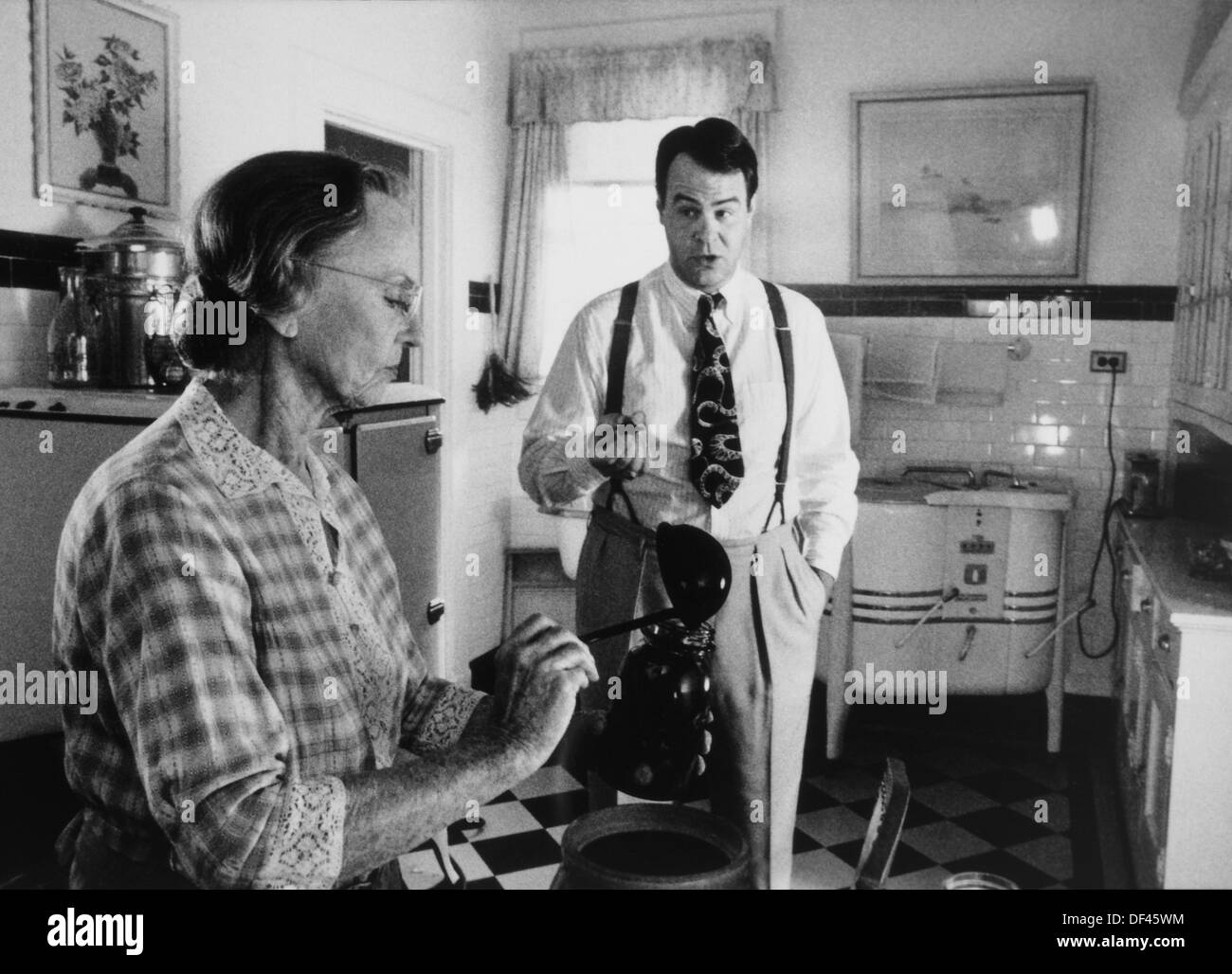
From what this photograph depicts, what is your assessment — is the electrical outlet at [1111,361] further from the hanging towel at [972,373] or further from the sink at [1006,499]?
the sink at [1006,499]

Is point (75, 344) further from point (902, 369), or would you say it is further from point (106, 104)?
point (902, 369)

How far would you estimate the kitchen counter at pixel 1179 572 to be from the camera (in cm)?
223

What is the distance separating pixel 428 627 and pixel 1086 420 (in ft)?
8.51

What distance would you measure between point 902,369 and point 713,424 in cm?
224

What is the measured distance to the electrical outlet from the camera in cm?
404

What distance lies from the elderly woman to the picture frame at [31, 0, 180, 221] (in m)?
1.71

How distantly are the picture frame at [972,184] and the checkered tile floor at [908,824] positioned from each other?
70.3 inches

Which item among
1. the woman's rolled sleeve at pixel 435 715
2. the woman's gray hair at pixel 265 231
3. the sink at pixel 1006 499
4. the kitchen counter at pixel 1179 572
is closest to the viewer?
the woman's gray hair at pixel 265 231

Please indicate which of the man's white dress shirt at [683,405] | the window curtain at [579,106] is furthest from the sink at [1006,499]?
the man's white dress shirt at [683,405]

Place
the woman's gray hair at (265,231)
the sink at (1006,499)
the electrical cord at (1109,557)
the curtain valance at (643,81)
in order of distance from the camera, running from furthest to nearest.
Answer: the curtain valance at (643,81)
the electrical cord at (1109,557)
the sink at (1006,499)
the woman's gray hair at (265,231)

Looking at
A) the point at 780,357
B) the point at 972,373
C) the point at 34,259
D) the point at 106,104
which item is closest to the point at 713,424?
the point at 780,357

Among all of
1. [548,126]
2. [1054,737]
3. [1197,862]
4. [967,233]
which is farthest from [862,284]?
[1197,862]

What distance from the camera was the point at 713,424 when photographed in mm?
2043
